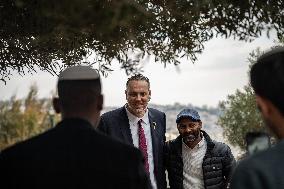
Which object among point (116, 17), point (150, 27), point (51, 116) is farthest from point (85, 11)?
point (51, 116)

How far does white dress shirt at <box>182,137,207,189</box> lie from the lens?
6.92m

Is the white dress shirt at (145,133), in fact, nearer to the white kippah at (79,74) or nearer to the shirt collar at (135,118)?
the shirt collar at (135,118)

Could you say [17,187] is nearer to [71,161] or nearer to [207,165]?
[71,161]

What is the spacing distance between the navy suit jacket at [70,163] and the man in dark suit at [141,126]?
12.6 feet

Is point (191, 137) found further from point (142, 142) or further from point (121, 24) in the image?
point (121, 24)

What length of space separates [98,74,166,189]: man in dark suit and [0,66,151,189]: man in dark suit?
3740 millimetres

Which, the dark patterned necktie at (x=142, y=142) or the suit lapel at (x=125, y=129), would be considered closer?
the dark patterned necktie at (x=142, y=142)

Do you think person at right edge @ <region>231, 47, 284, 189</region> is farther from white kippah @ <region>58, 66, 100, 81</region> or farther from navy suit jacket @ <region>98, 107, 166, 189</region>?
navy suit jacket @ <region>98, 107, 166, 189</region>

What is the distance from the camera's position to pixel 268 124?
2617 millimetres

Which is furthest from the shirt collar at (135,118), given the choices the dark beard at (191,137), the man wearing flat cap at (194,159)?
the dark beard at (191,137)

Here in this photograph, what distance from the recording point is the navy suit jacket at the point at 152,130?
6.94 metres

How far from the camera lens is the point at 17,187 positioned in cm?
300

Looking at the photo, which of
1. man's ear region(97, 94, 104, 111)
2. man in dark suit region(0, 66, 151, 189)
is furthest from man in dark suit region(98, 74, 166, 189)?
man in dark suit region(0, 66, 151, 189)

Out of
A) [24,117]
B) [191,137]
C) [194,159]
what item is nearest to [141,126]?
[191,137]
